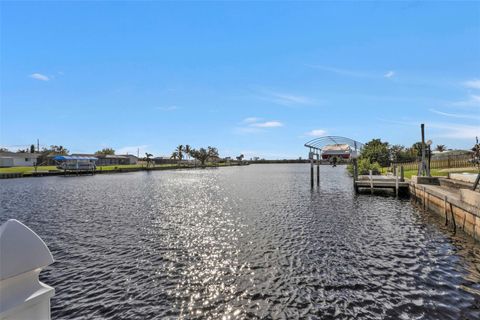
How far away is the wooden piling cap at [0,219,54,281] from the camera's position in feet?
4.44

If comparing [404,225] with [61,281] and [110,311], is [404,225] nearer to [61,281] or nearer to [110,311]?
[110,311]

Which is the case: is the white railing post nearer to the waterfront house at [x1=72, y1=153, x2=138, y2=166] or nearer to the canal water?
the canal water

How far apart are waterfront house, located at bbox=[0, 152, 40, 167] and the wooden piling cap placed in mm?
100550

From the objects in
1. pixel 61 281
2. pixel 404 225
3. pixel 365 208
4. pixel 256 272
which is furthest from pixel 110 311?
pixel 365 208

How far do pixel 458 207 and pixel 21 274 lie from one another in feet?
56.9

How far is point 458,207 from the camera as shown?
1361 cm

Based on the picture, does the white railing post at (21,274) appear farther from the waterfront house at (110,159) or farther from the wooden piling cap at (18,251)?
the waterfront house at (110,159)

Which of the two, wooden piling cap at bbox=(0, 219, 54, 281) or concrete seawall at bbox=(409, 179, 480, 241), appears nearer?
wooden piling cap at bbox=(0, 219, 54, 281)

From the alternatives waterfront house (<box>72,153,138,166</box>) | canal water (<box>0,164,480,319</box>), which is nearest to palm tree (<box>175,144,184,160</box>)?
waterfront house (<box>72,153,138,166</box>)

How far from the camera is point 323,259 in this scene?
10.4 meters

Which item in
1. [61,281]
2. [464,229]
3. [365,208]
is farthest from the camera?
[365,208]

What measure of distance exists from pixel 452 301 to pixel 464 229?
25.0 feet

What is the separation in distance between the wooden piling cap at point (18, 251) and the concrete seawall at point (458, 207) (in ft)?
48.7

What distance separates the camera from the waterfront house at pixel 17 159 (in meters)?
78.0
